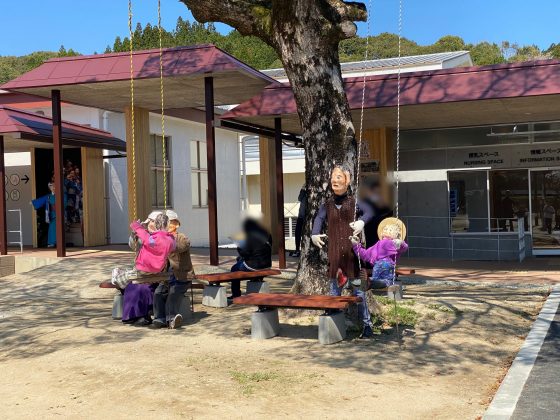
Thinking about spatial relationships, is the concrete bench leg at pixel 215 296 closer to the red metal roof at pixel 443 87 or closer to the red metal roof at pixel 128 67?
the red metal roof at pixel 443 87

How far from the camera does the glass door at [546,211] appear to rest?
17641 mm

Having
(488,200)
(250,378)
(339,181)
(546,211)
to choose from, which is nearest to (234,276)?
(339,181)

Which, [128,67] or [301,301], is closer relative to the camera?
[301,301]

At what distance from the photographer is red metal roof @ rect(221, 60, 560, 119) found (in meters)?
11.9

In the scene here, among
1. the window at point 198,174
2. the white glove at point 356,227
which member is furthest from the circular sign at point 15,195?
the white glove at point 356,227

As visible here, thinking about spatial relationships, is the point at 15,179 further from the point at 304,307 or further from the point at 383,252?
the point at 304,307

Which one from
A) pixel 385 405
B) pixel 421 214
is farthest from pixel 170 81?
pixel 385 405

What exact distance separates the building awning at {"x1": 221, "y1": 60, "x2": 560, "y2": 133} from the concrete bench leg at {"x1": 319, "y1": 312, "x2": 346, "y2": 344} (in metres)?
6.07

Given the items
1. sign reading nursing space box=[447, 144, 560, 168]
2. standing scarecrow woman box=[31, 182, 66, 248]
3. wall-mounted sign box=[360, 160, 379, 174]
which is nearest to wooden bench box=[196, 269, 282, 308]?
wall-mounted sign box=[360, 160, 379, 174]

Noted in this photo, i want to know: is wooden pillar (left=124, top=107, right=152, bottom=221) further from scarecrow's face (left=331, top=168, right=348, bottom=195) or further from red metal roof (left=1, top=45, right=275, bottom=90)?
scarecrow's face (left=331, top=168, right=348, bottom=195)

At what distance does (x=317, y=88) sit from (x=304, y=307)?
2.75 meters

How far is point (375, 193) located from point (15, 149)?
1321cm

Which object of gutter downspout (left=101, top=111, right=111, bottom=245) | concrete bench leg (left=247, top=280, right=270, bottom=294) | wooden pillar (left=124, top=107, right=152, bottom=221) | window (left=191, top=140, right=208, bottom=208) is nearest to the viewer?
concrete bench leg (left=247, top=280, right=270, bottom=294)

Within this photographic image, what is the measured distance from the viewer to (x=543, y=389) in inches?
226
